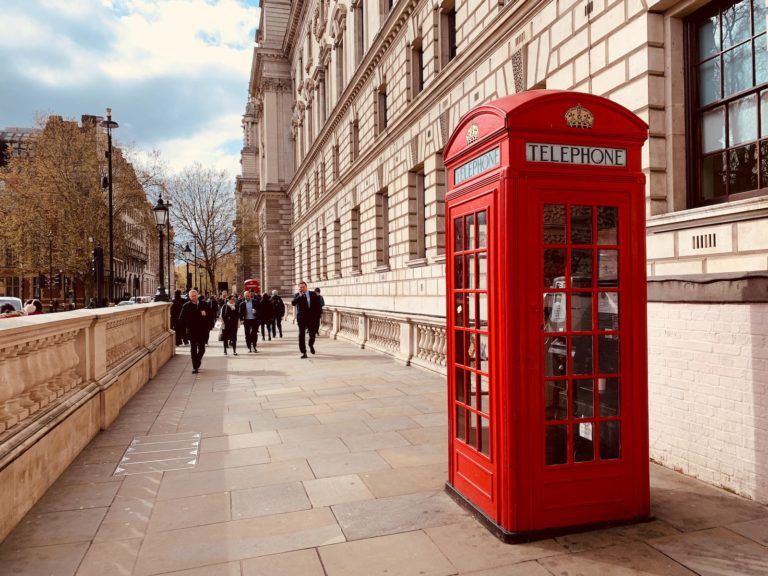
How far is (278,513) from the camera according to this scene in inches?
169

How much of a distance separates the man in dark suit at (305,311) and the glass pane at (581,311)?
35.0ft

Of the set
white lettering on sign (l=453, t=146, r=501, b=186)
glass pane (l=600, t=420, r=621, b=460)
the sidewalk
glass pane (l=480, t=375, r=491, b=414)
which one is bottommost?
the sidewalk

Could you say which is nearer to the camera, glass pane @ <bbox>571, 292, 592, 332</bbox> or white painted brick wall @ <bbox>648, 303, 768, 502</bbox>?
glass pane @ <bbox>571, 292, 592, 332</bbox>

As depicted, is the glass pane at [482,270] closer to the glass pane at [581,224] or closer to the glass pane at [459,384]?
the glass pane at [581,224]

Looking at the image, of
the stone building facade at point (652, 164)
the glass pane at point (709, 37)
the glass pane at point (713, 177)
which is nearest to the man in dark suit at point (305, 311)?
the stone building facade at point (652, 164)

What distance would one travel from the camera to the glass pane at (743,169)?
214 inches

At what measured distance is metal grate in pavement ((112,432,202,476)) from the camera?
5566mm

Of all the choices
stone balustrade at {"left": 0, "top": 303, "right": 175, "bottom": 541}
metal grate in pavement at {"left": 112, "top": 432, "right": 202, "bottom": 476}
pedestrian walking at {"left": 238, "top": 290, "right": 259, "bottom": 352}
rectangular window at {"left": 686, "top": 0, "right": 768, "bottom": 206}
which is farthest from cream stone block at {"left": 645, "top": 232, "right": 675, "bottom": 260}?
pedestrian walking at {"left": 238, "top": 290, "right": 259, "bottom": 352}

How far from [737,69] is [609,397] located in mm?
3862

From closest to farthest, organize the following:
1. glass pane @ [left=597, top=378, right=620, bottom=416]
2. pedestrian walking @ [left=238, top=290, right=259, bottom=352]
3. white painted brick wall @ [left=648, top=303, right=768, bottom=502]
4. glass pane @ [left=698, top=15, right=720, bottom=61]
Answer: glass pane @ [left=597, top=378, right=620, bottom=416] → white painted brick wall @ [left=648, top=303, right=768, bottom=502] → glass pane @ [left=698, top=15, right=720, bottom=61] → pedestrian walking @ [left=238, top=290, right=259, bottom=352]

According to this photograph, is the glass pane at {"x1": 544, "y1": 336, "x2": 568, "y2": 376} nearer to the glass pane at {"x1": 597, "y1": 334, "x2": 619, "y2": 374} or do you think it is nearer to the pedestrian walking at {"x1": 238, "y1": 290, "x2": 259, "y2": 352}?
the glass pane at {"x1": 597, "y1": 334, "x2": 619, "y2": 374}

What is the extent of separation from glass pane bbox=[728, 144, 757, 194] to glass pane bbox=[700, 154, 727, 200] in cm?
13

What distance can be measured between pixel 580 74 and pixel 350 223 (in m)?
14.9

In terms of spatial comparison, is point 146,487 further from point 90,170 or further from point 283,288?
point 283,288
